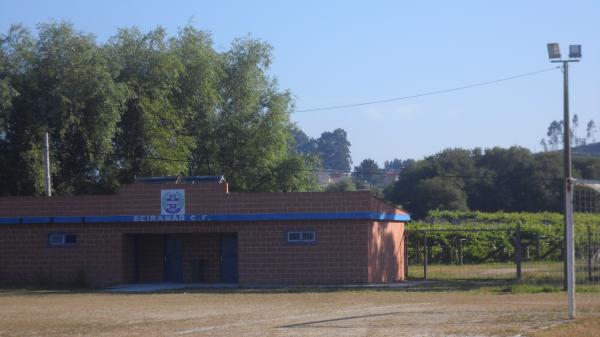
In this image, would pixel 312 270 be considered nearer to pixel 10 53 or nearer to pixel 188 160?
→ pixel 188 160

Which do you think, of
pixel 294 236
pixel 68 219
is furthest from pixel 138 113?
pixel 294 236

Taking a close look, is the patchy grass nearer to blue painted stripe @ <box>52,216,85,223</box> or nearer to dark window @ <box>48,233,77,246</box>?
blue painted stripe @ <box>52,216,85,223</box>

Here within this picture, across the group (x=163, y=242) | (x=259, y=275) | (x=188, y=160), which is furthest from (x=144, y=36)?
(x=259, y=275)

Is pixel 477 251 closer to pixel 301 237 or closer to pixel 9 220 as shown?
pixel 301 237

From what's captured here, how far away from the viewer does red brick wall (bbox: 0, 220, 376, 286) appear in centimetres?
3419

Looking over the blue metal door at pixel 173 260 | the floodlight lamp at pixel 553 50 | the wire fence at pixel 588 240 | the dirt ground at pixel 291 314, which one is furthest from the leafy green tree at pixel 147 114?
the floodlight lamp at pixel 553 50

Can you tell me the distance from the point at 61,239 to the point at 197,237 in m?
5.51

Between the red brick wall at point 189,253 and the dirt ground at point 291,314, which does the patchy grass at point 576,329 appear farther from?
the red brick wall at point 189,253

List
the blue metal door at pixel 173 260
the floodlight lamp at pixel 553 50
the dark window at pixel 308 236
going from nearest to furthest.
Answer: the floodlight lamp at pixel 553 50, the dark window at pixel 308 236, the blue metal door at pixel 173 260

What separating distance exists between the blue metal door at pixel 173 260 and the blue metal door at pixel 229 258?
1.85 metres

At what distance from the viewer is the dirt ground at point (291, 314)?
61.7 ft

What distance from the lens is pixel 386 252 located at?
120ft

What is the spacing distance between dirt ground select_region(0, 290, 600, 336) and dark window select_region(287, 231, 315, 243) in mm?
4175

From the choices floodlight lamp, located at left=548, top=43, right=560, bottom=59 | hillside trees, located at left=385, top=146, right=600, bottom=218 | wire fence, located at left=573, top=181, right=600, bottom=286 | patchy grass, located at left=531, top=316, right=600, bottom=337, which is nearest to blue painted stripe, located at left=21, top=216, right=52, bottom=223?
wire fence, located at left=573, top=181, right=600, bottom=286
